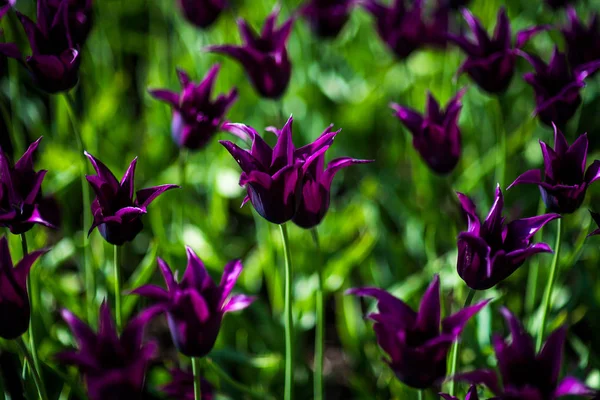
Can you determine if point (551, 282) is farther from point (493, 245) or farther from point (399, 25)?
point (399, 25)

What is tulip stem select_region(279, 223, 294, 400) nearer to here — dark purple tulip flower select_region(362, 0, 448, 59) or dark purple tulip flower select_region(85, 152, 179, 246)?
dark purple tulip flower select_region(85, 152, 179, 246)

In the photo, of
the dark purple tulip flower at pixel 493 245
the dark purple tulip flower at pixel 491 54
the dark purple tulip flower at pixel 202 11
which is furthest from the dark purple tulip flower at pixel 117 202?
the dark purple tulip flower at pixel 202 11

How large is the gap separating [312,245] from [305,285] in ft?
0.40

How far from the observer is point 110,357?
90 cm

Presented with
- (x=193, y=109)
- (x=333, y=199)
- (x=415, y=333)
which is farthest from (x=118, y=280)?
(x=333, y=199)

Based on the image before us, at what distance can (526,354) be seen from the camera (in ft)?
2.94

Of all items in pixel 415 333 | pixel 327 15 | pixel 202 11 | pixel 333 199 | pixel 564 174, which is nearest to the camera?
pixel 415 333

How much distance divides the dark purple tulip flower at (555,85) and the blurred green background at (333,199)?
0.75ft

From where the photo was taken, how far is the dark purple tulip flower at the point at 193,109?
57.0 inches

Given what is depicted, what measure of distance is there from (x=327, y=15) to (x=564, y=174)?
1124mm

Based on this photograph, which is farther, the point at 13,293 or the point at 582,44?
the point at 582,44

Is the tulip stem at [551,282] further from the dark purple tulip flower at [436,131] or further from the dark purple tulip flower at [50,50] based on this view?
the dark purple tulip flower at [50,50]

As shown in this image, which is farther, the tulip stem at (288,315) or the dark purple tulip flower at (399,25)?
the dark purple tulip flower at (399,25)

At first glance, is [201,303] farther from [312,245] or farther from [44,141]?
[44,141]
